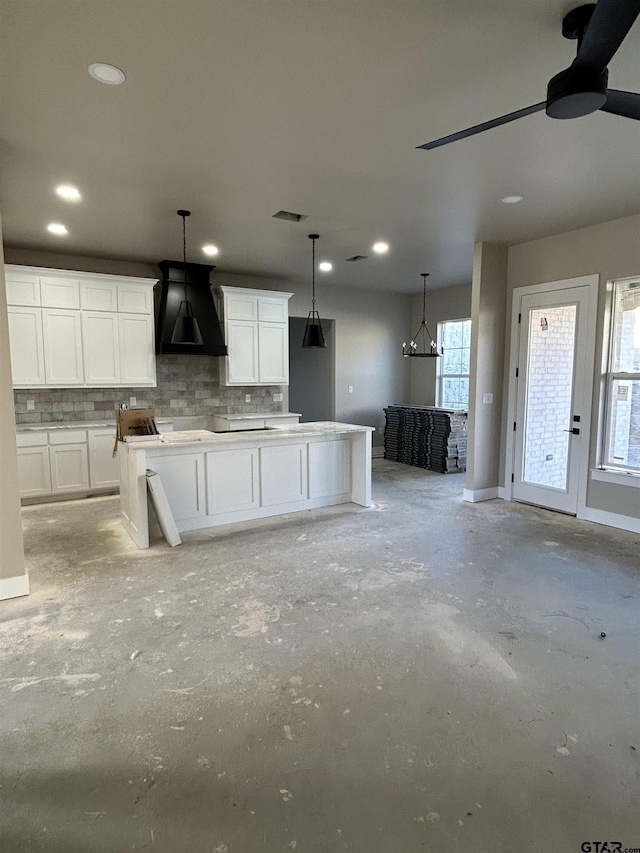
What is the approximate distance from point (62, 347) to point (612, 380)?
576 centimetres

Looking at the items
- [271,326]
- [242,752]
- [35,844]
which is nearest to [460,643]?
[242,752]

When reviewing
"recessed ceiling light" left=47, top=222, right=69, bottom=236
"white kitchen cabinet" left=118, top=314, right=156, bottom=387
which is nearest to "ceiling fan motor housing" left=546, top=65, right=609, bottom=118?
"recessed ceiling light" left=47, top=222, right=69, bottom=236

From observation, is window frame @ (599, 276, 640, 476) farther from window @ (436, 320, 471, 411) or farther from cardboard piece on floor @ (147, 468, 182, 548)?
cardboard piece on floor @ (147, 468, 182, 548)

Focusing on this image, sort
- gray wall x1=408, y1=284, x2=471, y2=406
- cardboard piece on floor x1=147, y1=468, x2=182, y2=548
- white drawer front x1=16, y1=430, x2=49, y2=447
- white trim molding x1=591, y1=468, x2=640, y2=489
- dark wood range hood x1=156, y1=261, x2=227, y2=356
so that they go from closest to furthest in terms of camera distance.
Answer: cardboard piece on floor x1=147, y1=468, x2=182, y2=548 → white trim molding x1=591, y1=468, x2=640, y2=489 → white drawer front x1=16, y1=430, x2=49, y2=447 → dark wood range hood x1=156, y1=261, x2=227, y2=356 → gray wall x1=408, y1=284, x2=471, y2=406

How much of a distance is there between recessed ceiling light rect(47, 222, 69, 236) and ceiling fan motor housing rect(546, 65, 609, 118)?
4.41m

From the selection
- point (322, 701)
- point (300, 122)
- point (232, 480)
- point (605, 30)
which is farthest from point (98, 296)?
point (605, 30)

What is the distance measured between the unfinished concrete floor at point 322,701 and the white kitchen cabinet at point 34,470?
1.57 m

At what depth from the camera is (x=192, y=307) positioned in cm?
624

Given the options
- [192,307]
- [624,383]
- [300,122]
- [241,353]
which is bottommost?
[624,383]

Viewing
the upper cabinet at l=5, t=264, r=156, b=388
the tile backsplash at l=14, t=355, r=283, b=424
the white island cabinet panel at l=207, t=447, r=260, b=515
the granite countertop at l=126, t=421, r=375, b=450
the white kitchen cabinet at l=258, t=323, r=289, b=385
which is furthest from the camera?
the white kitchen cabinet at l=258, t=323, r=289, b=385

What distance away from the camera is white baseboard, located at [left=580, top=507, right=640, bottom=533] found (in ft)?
14.8

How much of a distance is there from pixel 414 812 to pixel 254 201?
403 cm

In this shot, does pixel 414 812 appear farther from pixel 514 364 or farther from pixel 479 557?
pixel 514 364

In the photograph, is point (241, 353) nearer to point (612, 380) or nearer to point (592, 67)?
point (612, 380)
